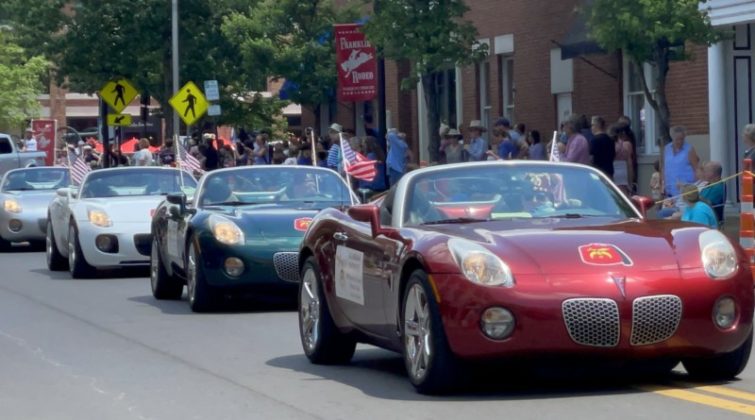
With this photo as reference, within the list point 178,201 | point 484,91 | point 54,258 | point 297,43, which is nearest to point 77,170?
point 54,258

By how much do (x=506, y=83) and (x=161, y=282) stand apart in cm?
1826

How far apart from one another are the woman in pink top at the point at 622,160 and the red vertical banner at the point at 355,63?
5.56 meters

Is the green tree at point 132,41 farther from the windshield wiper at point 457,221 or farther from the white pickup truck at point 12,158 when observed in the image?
the windshield wiper at point 457,221

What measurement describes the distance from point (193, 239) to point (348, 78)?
12.8 m

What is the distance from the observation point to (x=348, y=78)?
88.4ft

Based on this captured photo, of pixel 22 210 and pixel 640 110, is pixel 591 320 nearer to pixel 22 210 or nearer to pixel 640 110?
pixel 22 210

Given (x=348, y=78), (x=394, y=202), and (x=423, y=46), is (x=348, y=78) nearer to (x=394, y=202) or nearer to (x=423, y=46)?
(x=423, y=46)

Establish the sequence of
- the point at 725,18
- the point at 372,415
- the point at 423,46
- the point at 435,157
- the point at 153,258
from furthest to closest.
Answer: the point at 435,157, the point at 423,46, the point at 725,18, the point at 153,258, the point at 372,415

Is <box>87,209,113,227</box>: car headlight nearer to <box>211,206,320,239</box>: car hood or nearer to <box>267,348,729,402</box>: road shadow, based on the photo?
<box>211,206,320,239</box>: car hood

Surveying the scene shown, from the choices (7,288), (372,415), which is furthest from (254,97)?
(372,415)

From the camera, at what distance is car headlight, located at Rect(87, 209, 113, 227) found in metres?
18.7

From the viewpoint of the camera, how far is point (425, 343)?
341 inches

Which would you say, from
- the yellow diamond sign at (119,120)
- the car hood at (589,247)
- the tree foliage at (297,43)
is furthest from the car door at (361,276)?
the yellow diamond sign at (119,120)

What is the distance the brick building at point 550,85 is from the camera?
83.6 feet
